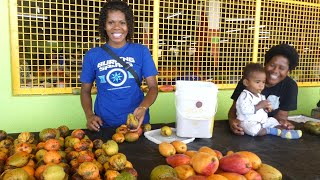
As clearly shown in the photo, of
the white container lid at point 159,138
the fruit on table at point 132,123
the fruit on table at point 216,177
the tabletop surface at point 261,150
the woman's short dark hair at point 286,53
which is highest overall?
the woman's short dark hair at point 286,53

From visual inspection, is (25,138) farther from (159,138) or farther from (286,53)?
(286,53)

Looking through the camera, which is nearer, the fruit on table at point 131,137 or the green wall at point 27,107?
the fruit on table at point 131,137

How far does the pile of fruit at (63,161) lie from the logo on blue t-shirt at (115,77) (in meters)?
0.74

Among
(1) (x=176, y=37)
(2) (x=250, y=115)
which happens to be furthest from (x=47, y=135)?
(1) (x=176, y=37)

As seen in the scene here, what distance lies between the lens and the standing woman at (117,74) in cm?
221

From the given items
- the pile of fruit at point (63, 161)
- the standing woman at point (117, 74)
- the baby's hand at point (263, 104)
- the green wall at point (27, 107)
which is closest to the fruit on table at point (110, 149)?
the pile of fruit at point (63, 161)

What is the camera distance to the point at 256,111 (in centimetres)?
207

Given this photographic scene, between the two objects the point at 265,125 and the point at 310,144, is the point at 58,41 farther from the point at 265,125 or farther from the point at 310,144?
the point at 310,144

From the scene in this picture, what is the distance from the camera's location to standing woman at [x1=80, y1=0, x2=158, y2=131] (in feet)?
7.26

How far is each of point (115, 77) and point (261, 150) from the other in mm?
1183

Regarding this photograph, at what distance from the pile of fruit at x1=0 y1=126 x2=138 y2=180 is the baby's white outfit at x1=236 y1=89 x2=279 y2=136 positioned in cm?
106

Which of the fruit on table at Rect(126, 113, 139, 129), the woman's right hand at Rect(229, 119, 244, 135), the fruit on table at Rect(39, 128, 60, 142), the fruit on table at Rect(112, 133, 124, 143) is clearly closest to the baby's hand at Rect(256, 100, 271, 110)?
the woman's right hand at Rect(229, 119, 244, 135)

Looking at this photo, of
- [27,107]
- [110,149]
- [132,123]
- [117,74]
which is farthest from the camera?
[27,107]

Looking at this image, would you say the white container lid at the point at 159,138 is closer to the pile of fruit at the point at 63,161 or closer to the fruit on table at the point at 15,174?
the pile of fruit at the point at 63,161
